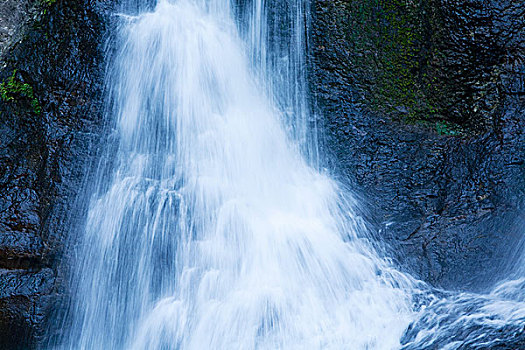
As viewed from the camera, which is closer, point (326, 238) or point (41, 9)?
point (326, 238)

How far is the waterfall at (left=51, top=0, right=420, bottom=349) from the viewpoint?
476 cm

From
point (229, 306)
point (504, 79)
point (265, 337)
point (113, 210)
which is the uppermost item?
point (504, 79)

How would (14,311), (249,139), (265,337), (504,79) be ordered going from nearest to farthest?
(265,337), (14,311), (504,79), (249,139)

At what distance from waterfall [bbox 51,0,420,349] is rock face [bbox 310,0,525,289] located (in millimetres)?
359

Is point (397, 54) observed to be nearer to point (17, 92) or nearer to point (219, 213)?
point (219, 213)

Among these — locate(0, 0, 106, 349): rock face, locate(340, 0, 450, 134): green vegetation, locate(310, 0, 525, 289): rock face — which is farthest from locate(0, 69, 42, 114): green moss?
locate(340, 0, 450, 134): green vegetation

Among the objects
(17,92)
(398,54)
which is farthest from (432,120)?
(17,92)

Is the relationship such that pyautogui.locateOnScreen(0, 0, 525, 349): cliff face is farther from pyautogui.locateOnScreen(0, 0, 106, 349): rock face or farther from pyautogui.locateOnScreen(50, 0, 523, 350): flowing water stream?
pyautogui.locateOnScreen(50, 0, 523, 350): flowing water stream

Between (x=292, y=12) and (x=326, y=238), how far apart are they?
116 inches

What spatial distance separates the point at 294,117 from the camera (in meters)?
6.02

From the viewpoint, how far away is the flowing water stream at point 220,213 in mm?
4750

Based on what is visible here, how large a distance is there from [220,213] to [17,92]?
112 inches

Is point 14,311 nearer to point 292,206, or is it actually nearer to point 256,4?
point 292,206

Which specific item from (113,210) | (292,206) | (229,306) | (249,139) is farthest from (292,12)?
(229,306)
